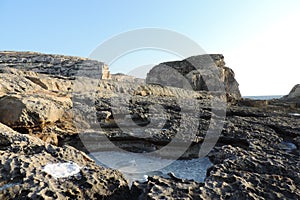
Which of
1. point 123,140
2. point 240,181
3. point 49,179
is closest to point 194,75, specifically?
point 123,140

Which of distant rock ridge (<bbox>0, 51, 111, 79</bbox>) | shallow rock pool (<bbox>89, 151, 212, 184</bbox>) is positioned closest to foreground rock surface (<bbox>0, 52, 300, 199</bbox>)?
shallow rock pool (<bbox>89, 151, 212, 184</bbox>)

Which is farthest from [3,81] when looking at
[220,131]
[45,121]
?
[220,131]

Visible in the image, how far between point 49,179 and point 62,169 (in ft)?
1.02

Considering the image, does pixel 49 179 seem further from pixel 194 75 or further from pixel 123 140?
pixel 194 75

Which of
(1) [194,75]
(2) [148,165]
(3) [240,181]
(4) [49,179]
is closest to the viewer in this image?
(4) [49,179]

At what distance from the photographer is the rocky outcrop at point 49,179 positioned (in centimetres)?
269

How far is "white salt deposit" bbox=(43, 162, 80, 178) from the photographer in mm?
3056

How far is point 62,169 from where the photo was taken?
321 cm

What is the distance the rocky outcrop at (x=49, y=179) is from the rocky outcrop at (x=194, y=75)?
48.2 feet

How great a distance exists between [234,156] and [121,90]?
21.2ft

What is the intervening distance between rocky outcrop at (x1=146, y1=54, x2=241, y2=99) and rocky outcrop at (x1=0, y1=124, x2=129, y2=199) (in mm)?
14693

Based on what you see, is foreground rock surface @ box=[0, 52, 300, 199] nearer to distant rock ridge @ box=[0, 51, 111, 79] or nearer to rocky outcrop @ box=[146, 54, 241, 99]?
distant rock ridge @ box=[0, 51, 111, 79]

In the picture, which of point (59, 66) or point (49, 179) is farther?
point (59, 66)

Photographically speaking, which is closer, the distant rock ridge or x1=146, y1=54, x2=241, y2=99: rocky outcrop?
the distant rock ridge
